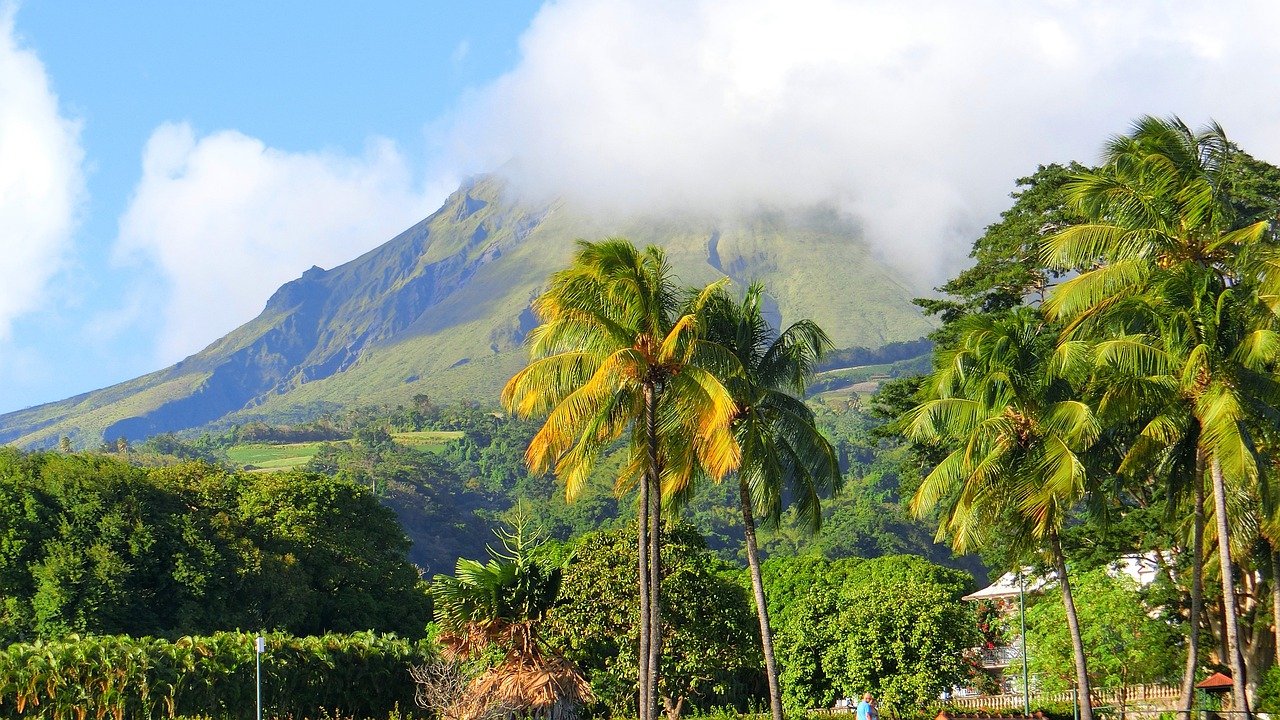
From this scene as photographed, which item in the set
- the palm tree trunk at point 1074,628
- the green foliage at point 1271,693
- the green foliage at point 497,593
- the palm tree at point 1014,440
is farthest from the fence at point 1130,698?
the green foliage at point 497,593

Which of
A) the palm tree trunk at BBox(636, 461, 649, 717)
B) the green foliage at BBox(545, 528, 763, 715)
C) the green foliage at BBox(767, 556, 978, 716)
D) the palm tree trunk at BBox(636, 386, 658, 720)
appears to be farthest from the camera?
the green foliage at BBox(767, 556, 978, 716)

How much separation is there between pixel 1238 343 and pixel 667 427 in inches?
410

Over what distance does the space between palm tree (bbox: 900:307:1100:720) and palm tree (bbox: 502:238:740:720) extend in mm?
5461

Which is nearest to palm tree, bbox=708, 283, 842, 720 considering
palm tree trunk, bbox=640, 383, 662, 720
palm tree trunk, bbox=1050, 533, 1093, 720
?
palm tree trunk, bbox=640, 383, 662, 720

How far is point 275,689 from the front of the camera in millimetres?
35750

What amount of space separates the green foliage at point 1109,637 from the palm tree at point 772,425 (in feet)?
48.2

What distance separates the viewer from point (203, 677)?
1341 inches

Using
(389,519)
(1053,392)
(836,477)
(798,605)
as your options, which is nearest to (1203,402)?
(1053,392)

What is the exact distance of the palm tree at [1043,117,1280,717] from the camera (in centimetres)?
2505

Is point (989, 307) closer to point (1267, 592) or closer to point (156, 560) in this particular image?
point (1267, 592)

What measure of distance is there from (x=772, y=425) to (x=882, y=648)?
8754 mm

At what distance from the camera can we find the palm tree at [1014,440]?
27.4 metres

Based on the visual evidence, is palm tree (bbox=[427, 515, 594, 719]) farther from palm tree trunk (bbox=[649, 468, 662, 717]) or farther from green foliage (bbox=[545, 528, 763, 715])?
green foliage (bbox=[545, 528, 763, 715])

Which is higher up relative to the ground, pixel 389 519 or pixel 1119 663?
pixel 389 519
